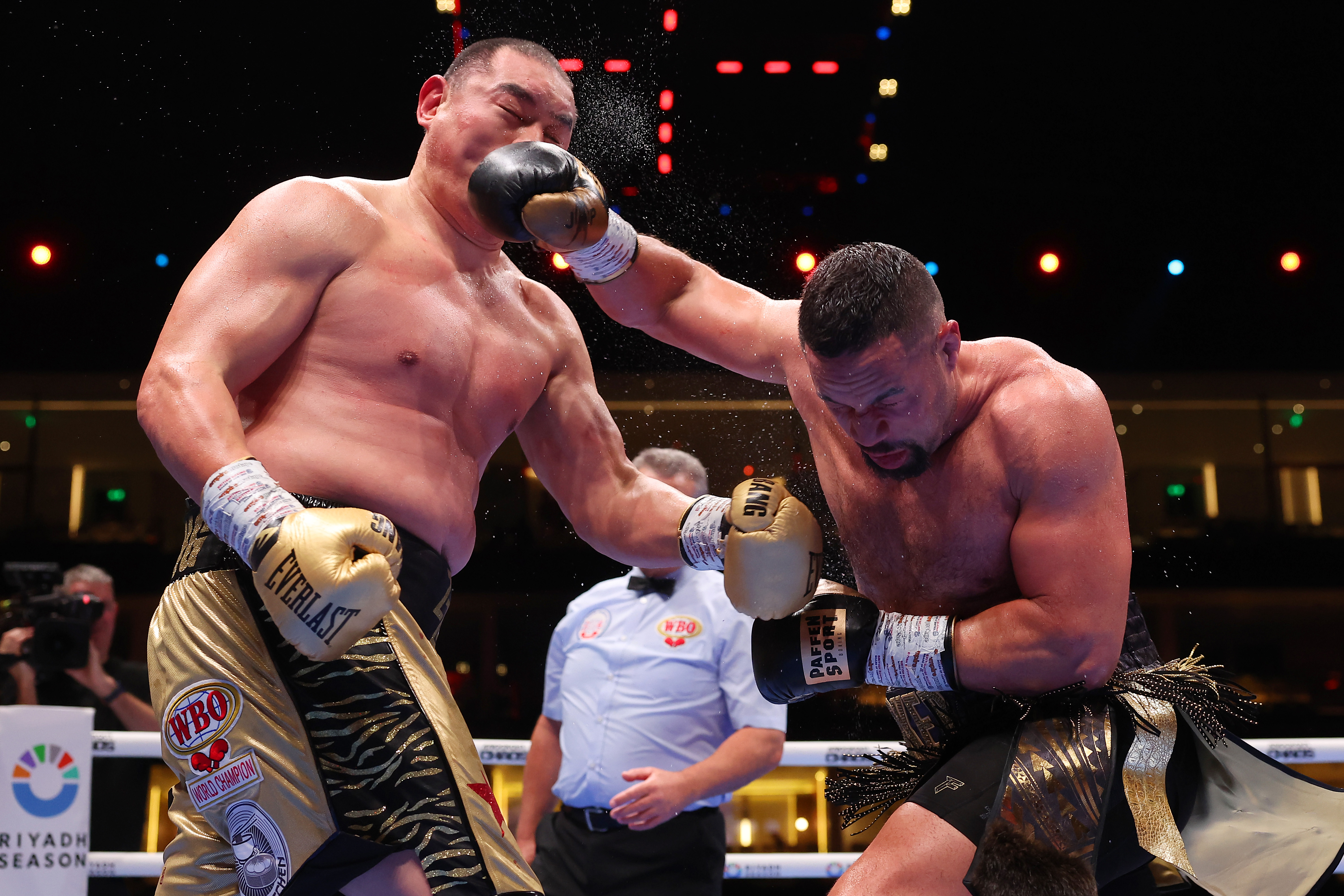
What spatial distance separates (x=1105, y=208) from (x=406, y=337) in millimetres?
5757

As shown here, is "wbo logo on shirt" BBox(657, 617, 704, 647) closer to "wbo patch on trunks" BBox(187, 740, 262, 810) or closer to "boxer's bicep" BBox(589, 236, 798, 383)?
"boxer's bicep" BBox(589, 236, 798, 383)

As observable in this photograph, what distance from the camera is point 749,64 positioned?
5.38 metres

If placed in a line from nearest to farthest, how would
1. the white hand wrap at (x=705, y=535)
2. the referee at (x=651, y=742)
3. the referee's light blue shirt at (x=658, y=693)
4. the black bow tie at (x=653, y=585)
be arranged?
the white hand wrap at (x=705, y=535) → the referee at (x=651, y=742) → the referee's light blue shirt at (x=658, y=693) → the black bow tie at (x=653, y=585)

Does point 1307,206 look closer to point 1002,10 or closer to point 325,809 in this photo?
point 1002,10

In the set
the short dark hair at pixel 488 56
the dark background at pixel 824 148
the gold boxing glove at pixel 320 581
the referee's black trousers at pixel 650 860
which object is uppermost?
the dark background at pixel 824 148

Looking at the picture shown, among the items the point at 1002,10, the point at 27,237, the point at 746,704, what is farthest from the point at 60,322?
the point at 1002,10

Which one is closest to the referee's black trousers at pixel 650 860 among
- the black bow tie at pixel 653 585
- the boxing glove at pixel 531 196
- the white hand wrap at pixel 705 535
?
the black bow tie at pixel 653 585

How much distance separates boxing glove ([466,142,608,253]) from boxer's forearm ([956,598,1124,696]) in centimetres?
100

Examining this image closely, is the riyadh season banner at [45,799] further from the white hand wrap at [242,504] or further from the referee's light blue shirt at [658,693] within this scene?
the white hand wrap at [242,504]

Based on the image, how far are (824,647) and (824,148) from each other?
452 centimetres

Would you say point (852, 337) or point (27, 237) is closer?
point (852, 337)

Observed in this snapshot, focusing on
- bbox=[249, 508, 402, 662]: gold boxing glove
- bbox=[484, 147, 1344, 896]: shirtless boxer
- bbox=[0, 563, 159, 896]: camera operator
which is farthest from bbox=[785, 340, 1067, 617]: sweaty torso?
bbox=[0, 563, 159, 896]: camera operator

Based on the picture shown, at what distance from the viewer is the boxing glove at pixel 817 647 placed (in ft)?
6.45

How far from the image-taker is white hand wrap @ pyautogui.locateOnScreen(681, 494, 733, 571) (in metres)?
2.13
